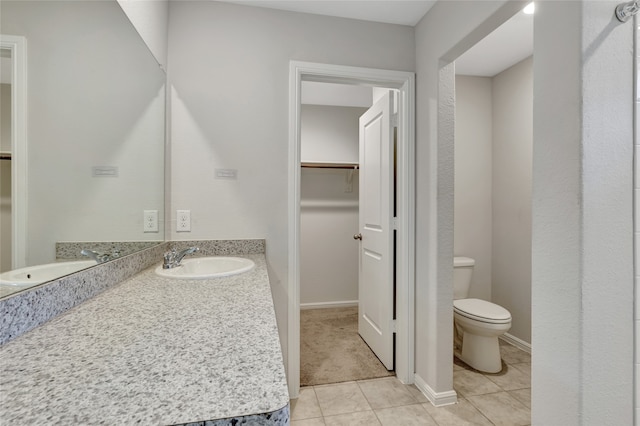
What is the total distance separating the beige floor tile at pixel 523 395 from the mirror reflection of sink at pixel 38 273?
7.74 ft

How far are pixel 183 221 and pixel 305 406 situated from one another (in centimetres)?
131

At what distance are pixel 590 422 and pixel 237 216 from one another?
1753 millimetres

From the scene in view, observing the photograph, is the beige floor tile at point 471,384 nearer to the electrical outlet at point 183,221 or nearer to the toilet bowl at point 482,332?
the toilet bowl at point 482,332

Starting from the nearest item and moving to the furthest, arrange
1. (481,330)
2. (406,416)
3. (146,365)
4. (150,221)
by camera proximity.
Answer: (146,365), (150,221), (406,416), (481,330)

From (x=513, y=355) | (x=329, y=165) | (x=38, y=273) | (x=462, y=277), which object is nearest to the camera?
(x=38, y=273)

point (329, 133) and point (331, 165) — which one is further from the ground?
point (329, 133)

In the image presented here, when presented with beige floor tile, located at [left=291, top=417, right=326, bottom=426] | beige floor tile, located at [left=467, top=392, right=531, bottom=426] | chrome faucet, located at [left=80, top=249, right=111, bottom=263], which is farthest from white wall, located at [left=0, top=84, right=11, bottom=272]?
beige floor tile, located at [left=467, top=392, right=531, bottom=426]

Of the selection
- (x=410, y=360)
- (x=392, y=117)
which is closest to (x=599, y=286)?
(x=410, y=360)

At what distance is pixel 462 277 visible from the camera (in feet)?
7.98

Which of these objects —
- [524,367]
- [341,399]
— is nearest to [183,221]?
[341,399]

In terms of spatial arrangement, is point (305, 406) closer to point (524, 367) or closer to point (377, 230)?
point (377, 230)

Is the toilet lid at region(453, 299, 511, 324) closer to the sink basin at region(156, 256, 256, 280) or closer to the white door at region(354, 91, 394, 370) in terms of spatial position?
the white door at region(354, 91, 394, 370)

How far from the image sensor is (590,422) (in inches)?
37.1

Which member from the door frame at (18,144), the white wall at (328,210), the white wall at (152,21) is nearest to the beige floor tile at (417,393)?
the white wall at (328,210)
